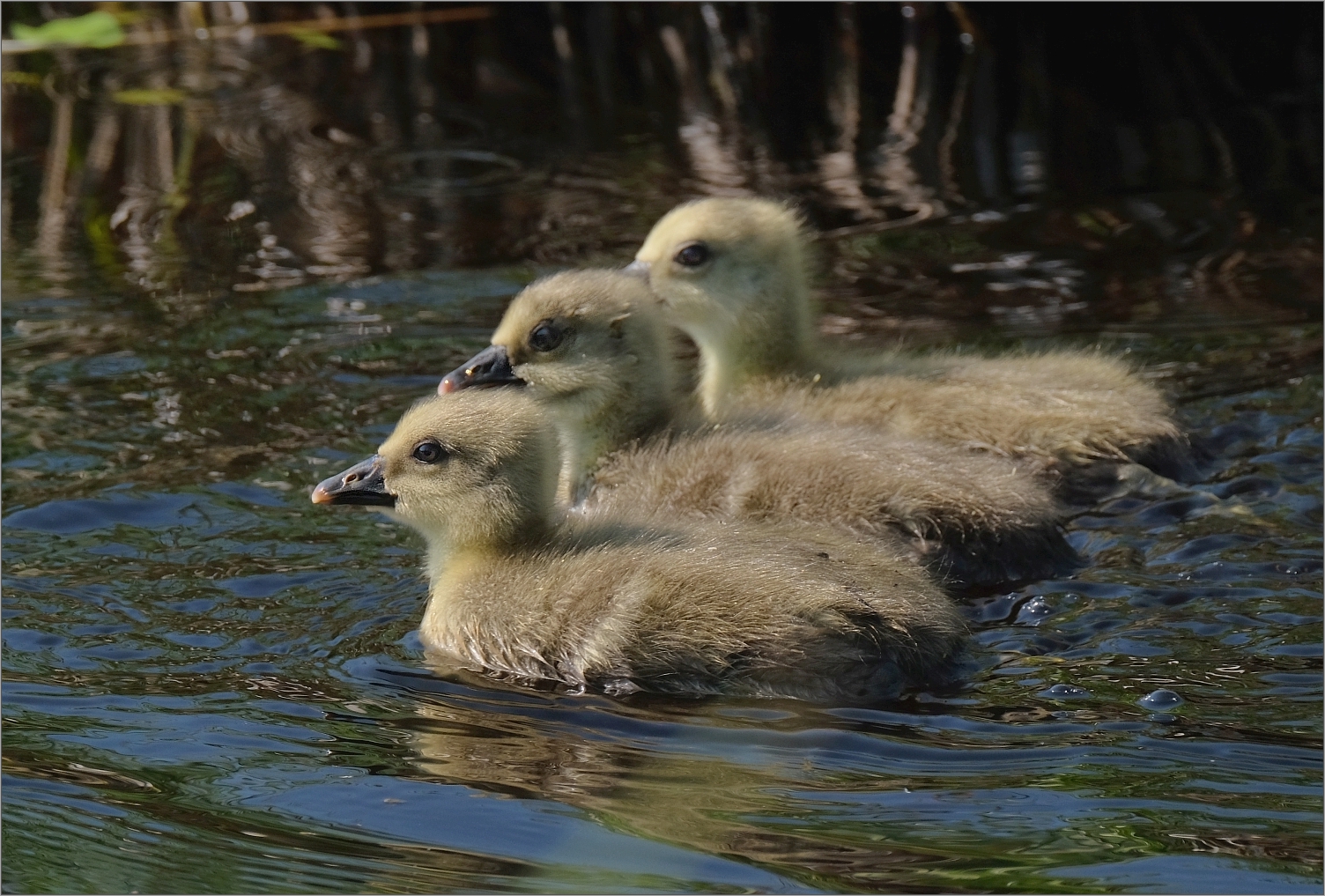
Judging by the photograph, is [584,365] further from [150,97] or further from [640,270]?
[150,97]

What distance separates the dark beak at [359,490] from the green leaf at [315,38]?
6.06 meters

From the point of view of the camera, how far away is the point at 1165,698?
473cm

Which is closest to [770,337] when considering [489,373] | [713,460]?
[489,373]

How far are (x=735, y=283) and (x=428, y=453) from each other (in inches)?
75.3

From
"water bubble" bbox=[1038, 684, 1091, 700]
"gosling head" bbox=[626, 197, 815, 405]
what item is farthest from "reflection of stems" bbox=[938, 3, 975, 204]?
"water bubble" bbox=[1038, 684, 1091, 700]

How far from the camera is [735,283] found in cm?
712

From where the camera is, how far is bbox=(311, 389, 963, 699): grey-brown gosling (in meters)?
4.77

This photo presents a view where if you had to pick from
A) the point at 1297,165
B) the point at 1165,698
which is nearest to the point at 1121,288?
the point at 1297,165

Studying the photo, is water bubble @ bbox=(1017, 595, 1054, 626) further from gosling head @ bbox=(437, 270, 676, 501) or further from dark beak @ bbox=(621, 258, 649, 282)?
dark beak @ bbox=(621, 258, 649, 282)

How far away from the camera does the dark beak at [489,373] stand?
648 cm

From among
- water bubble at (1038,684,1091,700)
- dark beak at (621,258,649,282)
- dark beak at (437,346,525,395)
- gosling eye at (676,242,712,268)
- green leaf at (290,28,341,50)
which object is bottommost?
water bubble at (1038,684,1091,700)

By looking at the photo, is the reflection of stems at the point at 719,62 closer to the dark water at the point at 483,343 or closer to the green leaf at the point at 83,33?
the dark water at the point at 483,343

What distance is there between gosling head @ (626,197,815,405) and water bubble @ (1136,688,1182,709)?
8.33ft

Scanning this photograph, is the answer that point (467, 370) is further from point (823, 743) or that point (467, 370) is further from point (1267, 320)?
point (1267, 320)
